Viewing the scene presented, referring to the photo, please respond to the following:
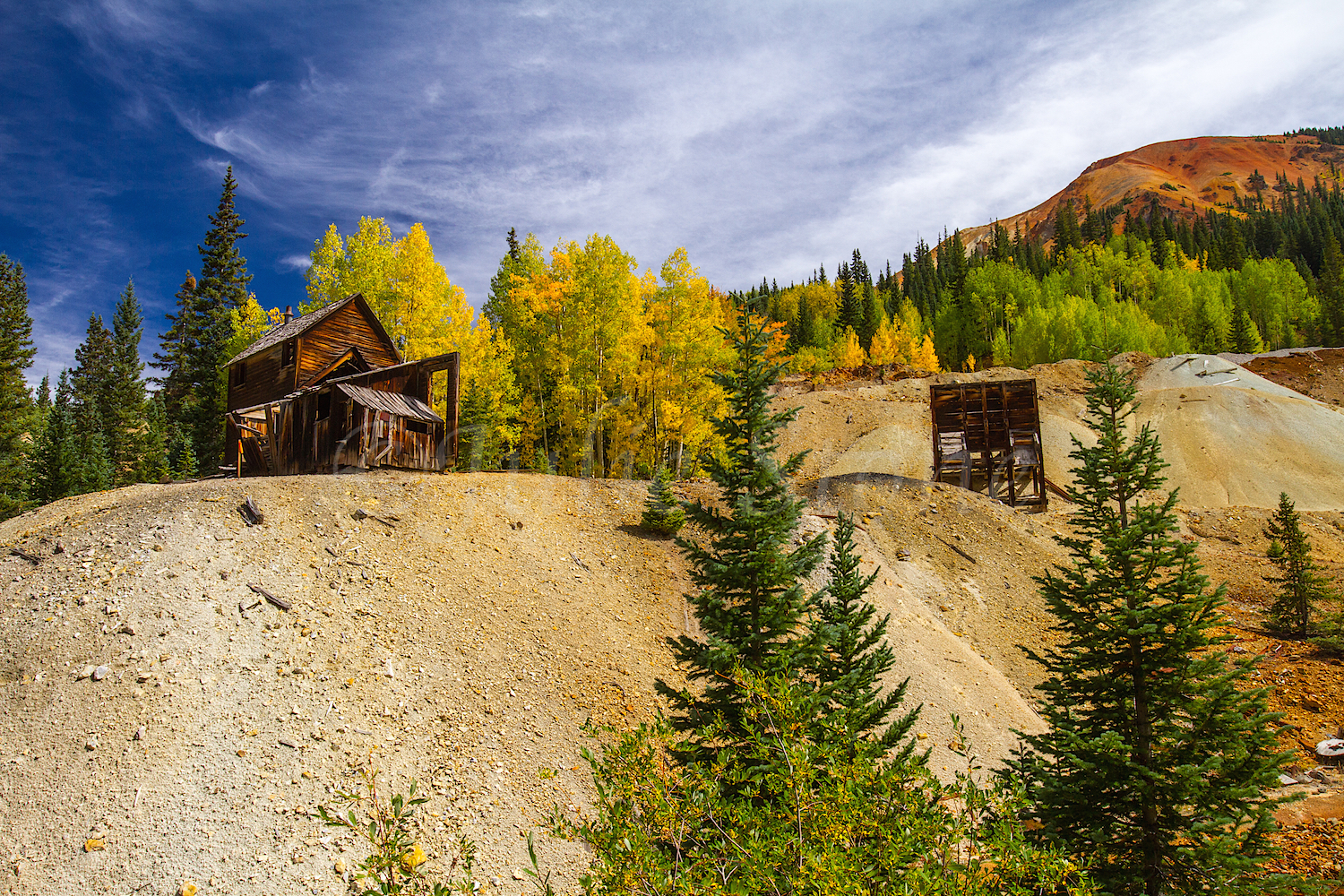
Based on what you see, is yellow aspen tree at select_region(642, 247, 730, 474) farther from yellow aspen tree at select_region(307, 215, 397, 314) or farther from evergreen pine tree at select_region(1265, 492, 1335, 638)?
evergreen pine tree at select_region(1265, 492, 1335, 638)

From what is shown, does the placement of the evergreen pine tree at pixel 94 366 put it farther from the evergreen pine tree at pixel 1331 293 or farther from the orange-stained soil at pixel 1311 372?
the evergreen pine tree at pixel 1331 293

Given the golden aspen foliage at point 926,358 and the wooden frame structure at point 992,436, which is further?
the golden aspen foliage at point 926,358

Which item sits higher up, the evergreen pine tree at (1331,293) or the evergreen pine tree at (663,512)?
the evergreen pine tree at (1331,293)

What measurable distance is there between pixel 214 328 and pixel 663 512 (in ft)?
112

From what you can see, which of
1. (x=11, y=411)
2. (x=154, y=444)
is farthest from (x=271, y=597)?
(x=154, y=444)

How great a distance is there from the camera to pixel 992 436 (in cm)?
3077

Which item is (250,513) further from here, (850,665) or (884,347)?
(884,347)

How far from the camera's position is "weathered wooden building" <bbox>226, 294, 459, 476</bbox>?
19.2 metres

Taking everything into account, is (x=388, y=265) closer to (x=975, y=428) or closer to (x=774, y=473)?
(x=774, y=473)

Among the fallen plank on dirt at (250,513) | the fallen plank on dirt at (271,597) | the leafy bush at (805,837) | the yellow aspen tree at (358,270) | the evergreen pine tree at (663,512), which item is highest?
the yellow aspen tree at (358,270)

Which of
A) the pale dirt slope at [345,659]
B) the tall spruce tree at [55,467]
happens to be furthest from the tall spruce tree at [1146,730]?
the tall spruce tree at [55,467]

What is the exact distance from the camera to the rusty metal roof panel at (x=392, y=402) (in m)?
19.2

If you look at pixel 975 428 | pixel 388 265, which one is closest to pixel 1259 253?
pixel 975 428

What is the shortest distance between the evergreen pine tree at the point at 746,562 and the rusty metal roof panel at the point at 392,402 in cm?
1367
